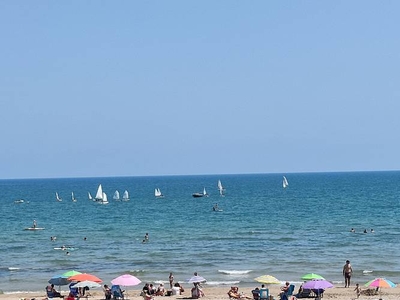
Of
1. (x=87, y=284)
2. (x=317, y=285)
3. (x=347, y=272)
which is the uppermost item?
(x=87, y=284)

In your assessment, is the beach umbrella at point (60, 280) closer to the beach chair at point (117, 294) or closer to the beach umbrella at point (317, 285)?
the beach chair at point (117, 294)

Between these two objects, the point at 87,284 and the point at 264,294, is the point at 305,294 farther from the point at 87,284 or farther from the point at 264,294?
the point at 87,284

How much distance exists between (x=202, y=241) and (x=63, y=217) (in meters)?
38.7

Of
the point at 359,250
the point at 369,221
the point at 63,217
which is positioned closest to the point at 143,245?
the point at 359,250

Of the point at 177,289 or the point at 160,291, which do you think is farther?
the point at 177,289

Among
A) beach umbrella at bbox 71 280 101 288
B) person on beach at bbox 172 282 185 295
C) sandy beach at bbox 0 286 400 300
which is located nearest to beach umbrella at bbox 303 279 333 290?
sandy beach at bbox 0 286 400 300

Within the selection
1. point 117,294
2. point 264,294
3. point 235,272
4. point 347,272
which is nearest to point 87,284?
point 117,294

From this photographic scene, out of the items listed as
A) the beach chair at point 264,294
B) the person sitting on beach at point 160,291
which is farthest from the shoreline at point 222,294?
the beach chair at point 264,294

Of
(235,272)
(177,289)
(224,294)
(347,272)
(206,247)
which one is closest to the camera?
(224,294)

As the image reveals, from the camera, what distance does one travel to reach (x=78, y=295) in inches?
1288

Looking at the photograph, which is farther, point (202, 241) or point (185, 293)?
point (202, 241)

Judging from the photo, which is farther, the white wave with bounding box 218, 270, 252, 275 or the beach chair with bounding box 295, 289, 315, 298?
the white wave with bounding box 218, 270, 252, 275

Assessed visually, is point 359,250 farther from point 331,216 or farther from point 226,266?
point 331,216

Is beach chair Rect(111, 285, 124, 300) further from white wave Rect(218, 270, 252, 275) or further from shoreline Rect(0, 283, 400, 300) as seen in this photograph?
white wave Rect(218, 270, 252, 275)
